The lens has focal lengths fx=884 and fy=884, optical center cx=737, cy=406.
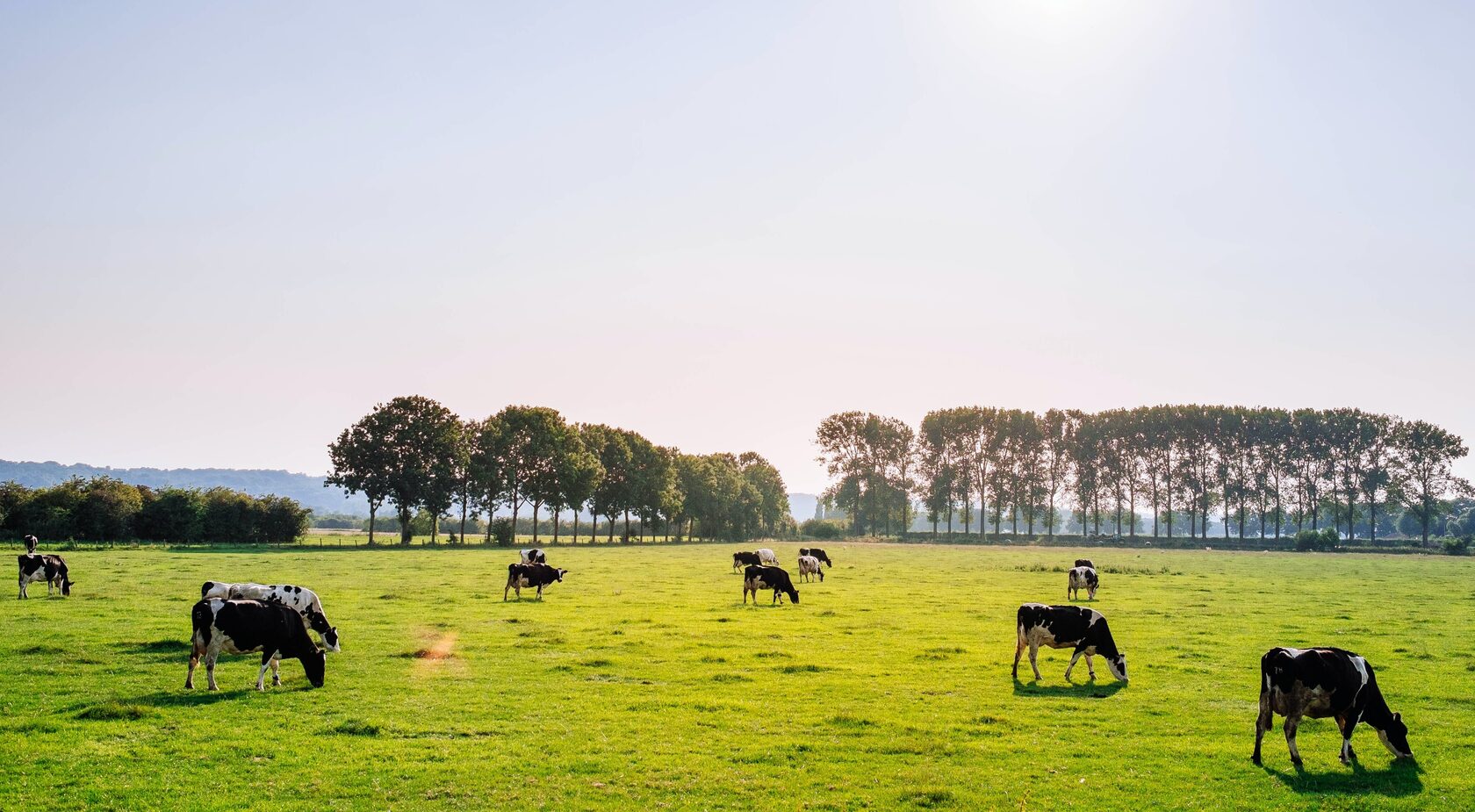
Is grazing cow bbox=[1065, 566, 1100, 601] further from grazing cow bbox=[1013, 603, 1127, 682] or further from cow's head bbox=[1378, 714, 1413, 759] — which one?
cow's head bbox=[1378, 714, 1413, 759]

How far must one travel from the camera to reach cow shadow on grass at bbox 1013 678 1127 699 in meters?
19.7

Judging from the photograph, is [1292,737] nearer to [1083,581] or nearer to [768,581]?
[768,581]

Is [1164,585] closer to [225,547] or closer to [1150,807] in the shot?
[1150,807]

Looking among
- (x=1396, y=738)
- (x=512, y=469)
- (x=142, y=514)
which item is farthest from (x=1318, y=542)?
(x=142, y=514)

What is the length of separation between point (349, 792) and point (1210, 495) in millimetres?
158037

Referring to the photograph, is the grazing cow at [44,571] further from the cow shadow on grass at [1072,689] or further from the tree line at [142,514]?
the tree line at [142,514]

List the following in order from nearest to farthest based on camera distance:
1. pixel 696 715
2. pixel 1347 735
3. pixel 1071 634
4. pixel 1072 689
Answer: pixel 1347 735
pixel 696 715
pixel 1072 689
pixel 1071 634

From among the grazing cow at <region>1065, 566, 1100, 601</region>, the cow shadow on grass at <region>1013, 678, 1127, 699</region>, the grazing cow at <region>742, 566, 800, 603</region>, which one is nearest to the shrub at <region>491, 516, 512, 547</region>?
the grazing cow at <region>742, 566, 800, 603</region>

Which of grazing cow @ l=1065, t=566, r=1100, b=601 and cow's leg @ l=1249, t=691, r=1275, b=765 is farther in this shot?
grazing cow @ l=1065, t=566, r=1100, b=601

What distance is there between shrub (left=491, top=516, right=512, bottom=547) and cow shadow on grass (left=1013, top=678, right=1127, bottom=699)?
91.8m

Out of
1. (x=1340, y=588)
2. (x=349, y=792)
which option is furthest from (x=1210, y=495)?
(x=349, y=792)

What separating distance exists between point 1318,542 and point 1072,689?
12021cm

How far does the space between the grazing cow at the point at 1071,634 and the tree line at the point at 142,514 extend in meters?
93.1

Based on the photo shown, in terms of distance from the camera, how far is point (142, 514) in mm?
90500
